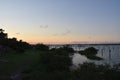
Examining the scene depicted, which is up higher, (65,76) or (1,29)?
(1,29)

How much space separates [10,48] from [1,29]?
21.0 ft

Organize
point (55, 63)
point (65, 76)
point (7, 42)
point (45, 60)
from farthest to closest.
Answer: point (7, 42), point (45, 60), point (55, 63), point (65, 76)

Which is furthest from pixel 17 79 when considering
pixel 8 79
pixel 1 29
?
pixel 1 29

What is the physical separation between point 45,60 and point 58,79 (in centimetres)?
1953

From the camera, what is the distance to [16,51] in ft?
202

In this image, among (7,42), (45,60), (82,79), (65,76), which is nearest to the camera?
(82,79)

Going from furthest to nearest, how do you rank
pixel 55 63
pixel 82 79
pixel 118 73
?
pixel 55 63, pixel 118 73, pixel 82 79

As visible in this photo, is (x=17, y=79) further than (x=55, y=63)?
No

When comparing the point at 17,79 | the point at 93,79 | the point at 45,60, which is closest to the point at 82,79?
the point at 93,79

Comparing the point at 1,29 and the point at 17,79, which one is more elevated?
the point at 1,29

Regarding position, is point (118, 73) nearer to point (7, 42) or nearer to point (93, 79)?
point (93, 79)

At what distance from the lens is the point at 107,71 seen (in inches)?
945

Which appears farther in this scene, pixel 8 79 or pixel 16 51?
pixel 16 51

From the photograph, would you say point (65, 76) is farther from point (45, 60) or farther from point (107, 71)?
point (45, 60)
